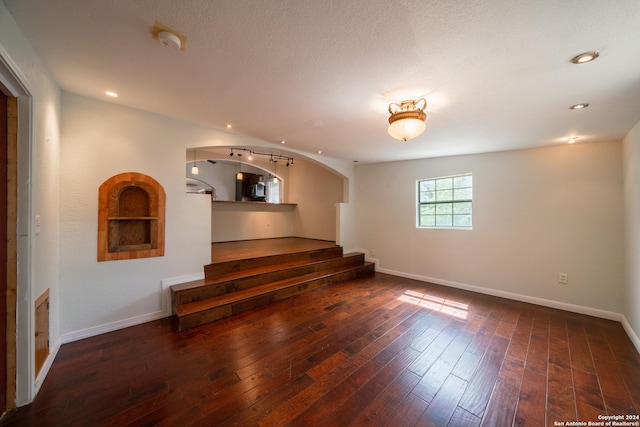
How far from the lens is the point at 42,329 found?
1.90 meters

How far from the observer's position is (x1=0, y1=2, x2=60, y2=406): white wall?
1.41 metres

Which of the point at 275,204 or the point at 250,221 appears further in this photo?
the point at 275,204

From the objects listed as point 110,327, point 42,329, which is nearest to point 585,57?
point 42,329

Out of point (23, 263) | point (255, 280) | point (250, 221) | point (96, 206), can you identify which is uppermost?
point (96, 206)

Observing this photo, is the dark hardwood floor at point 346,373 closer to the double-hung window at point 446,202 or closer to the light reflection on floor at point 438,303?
the light reflection on floor at point 438,303

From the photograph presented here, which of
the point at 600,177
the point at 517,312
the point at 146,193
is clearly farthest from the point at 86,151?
the point at 600,177

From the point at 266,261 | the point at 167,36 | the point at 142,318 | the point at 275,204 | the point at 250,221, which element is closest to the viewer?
the point at 167,36

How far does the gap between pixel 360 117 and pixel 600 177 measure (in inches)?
136

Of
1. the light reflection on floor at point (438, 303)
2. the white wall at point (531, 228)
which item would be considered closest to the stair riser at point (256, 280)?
the white wall at point (531, 228)

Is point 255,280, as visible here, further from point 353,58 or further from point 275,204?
point 275,204

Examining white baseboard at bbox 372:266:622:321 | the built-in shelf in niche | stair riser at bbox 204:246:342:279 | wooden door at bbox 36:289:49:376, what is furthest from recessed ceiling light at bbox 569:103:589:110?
wooden door at bbox 36:289:49:376

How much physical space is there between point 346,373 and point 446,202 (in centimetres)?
374

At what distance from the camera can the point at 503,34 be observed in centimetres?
138

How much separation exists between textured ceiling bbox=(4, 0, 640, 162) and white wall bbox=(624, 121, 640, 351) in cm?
29
